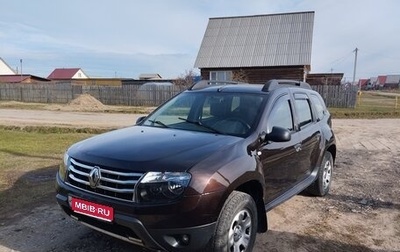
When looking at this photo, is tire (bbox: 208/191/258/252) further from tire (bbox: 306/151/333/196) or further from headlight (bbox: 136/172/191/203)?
tire (bbox: 306/151/333/196)

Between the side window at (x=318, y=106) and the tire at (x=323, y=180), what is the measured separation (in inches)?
24.6

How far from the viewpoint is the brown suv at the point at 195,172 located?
291 centimetres

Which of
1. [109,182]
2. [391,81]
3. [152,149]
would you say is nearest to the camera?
[109,182]

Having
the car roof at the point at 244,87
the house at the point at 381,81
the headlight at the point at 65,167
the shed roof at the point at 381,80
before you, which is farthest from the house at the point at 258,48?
the shed roof at the point at 381,80

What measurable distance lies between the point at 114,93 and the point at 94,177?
30.5 meters

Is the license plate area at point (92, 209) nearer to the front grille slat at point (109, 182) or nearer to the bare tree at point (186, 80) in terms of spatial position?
the front grille slat at point (109, 182)

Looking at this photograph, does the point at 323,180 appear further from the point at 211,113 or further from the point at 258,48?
the point at 258,48

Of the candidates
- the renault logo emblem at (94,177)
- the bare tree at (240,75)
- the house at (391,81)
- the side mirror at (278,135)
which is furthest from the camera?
Result: the house at (391,81)

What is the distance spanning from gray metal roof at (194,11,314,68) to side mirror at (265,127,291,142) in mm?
25198

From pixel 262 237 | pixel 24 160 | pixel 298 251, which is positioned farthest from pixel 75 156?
pixel 24 160

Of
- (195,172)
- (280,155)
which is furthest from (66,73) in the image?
(195,172)

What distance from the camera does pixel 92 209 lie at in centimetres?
314

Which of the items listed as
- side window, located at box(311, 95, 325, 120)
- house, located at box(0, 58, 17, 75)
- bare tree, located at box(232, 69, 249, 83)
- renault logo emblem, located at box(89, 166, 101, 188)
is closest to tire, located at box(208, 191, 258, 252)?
renault logo emblem, located at box(89, 166, 101, 188)

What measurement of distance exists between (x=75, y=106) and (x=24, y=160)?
66.3 ft
